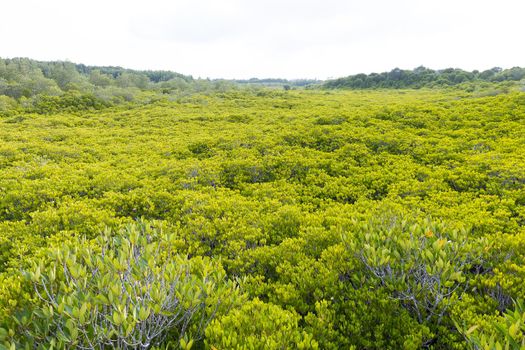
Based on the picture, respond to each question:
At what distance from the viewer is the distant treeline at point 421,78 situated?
73600 mm

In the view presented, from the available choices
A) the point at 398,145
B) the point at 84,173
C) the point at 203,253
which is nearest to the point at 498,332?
the point at 203,253

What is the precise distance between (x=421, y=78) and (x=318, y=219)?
99969 millimetres

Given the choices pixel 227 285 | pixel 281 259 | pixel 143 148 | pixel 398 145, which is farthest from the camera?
pixel 143 148

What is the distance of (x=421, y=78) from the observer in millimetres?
89625

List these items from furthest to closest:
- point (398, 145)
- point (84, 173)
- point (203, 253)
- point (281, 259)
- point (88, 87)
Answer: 1. point (88, 87)
2. point (398, 145)
3. point (84, 173)
4. point (203, 253)
5. point (281, 259)

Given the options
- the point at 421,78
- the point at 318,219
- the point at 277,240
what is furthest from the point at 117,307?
the point at 421,78

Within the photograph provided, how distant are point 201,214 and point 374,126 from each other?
1342 centimetres

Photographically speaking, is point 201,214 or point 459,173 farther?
point 459,173

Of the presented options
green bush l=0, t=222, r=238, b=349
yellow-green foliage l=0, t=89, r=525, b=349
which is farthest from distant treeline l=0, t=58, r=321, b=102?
green bush l=0, t=222, r=238, b=349

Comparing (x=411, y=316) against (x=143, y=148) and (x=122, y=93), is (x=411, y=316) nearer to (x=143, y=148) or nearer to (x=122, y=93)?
(x=143, y=148)

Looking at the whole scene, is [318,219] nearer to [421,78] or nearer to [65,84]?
[65,84]

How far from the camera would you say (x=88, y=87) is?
59406 mm

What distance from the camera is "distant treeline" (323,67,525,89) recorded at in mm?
73600

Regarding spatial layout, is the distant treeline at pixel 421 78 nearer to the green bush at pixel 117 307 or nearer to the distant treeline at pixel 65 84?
the distant treeline at pixel 65 84
